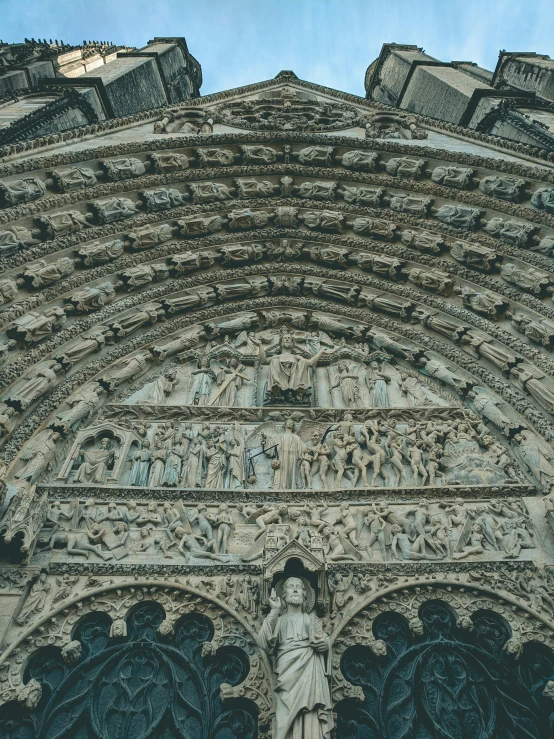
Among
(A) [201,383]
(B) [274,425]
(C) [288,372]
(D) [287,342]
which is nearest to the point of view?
(B) [274,425]

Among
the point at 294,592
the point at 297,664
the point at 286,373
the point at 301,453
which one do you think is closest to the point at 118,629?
the point at 294,592

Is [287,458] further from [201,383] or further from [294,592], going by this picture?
[294,592]

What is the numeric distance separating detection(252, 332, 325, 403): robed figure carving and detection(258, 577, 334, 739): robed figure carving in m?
2.82

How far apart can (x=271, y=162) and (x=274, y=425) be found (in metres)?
4.60

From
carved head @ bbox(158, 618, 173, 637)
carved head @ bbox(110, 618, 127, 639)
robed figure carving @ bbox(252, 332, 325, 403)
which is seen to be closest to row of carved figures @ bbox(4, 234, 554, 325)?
robed figure carving @ bbox(252, 332, 325, 403)

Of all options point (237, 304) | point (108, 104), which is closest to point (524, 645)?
point (237, 304)

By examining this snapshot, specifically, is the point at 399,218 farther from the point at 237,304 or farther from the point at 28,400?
the point at 28,400

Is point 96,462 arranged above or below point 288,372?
below

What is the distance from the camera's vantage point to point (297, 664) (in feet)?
13.2

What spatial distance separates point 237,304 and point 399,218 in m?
2.55

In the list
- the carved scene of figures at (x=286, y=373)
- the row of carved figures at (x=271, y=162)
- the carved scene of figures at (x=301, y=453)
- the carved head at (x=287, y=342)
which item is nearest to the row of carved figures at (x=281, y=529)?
the carved scene of figures at (x=301, y=453)

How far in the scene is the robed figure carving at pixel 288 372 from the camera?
7098 millimetres

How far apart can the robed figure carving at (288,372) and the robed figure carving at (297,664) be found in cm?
282

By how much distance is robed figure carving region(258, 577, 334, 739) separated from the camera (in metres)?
3.73
